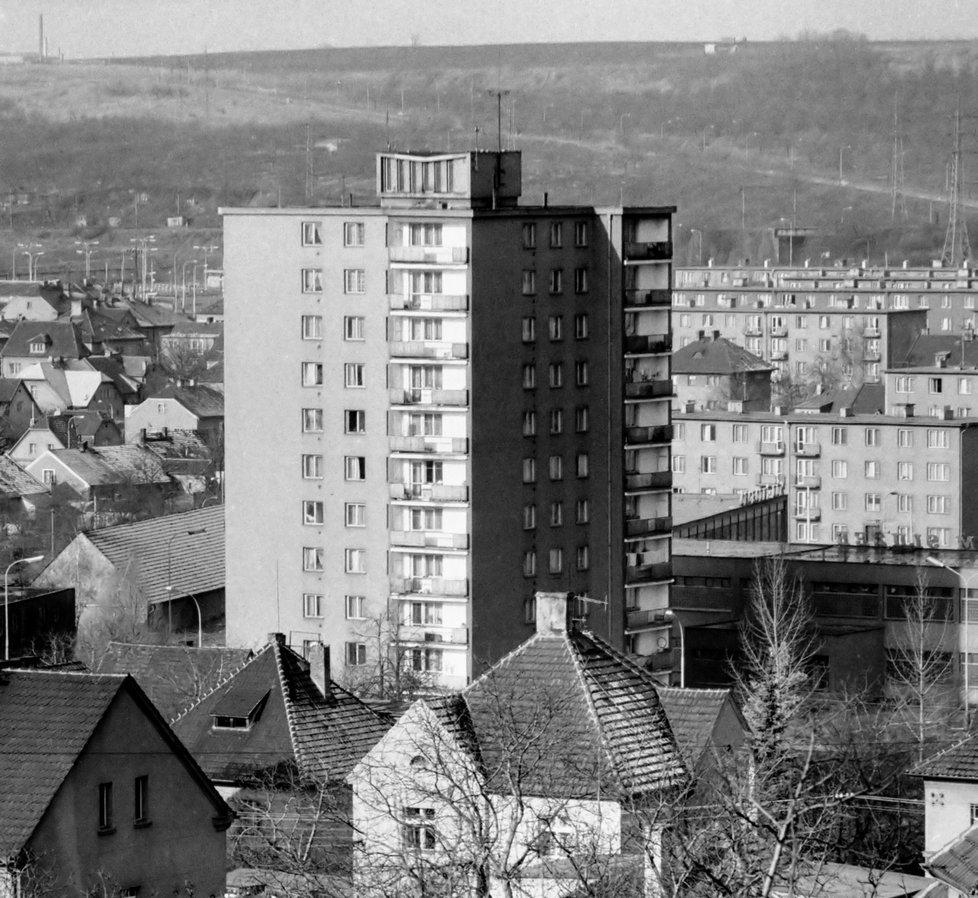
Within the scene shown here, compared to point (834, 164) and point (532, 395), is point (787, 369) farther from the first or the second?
point (834, 164)

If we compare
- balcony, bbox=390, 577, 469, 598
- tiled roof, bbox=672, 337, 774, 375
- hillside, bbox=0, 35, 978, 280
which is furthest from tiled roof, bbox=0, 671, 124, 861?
hillside, bbox=0, 35, 978, 280

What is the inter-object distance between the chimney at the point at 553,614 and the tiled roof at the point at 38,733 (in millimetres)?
2557

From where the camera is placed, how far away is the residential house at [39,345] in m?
90.4

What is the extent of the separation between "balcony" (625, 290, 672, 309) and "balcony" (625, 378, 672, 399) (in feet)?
3.68

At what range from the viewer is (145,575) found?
40500mm

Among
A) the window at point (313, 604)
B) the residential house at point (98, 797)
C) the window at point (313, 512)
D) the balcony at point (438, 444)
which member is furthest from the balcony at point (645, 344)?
the residential house at point (98, 797)

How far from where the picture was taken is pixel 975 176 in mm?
139500

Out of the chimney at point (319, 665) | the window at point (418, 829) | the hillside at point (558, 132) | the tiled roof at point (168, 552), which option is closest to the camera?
the window at point (418, 829)

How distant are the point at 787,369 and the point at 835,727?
193 feet

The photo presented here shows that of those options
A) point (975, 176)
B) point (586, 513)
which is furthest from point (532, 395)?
point (975, 176)

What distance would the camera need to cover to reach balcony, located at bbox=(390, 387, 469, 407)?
37.2 metres

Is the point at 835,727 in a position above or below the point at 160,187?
below

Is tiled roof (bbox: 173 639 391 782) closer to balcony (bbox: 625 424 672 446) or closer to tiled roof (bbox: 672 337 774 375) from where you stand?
balcony (bbox: 625 424 672 446)

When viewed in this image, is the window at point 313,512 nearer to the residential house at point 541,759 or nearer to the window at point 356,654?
the window at point 356,654
